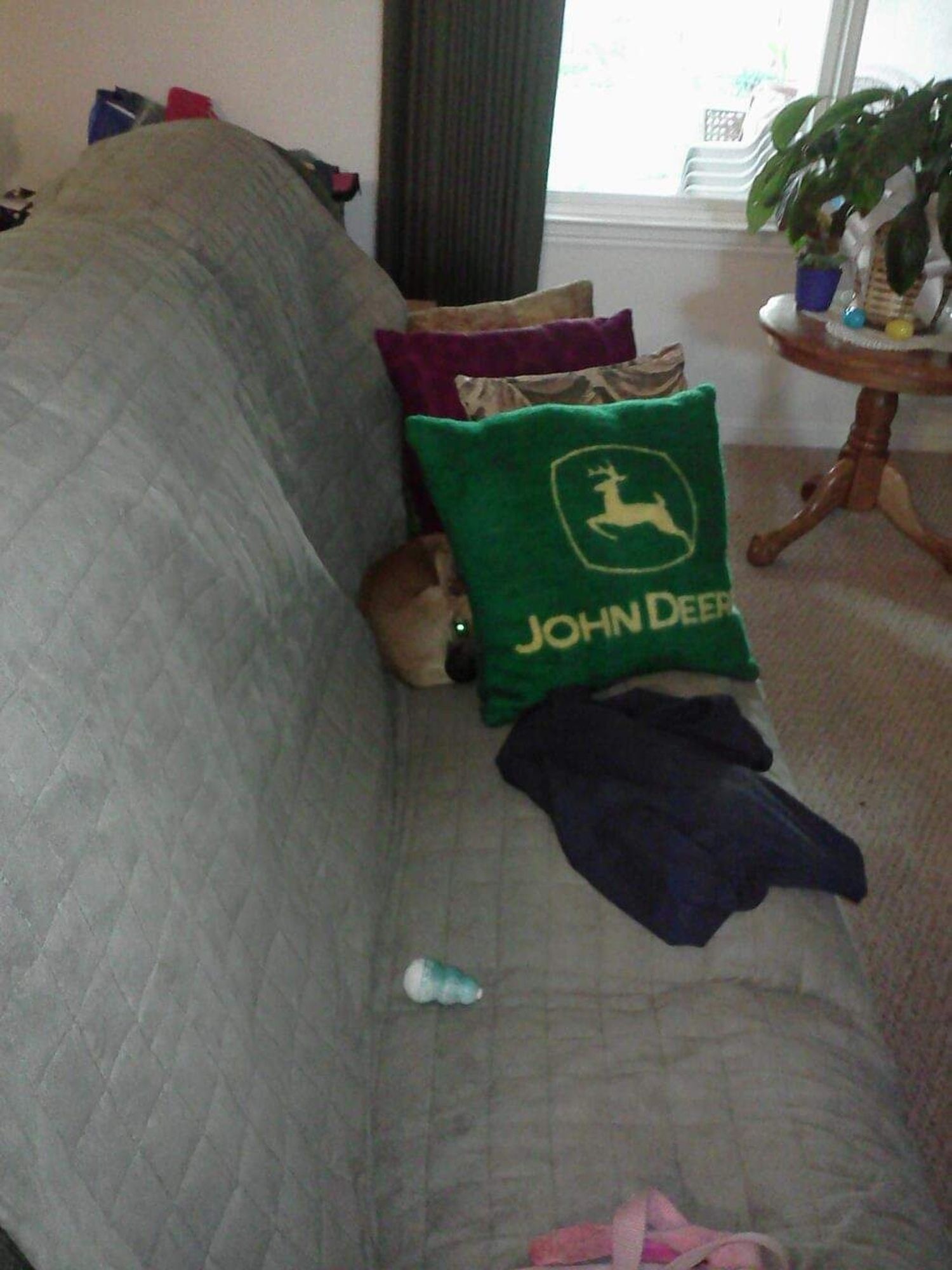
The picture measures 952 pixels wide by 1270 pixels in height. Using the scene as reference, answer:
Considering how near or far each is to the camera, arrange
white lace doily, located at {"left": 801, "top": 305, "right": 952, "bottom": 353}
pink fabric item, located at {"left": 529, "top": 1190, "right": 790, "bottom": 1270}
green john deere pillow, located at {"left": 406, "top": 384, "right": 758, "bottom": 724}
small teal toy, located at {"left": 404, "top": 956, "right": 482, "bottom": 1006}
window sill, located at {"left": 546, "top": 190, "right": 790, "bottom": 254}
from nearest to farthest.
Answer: pink fabric item, located at {"left": 529, "top": 1190, "right": 790, "bottom": 1270} < small teal toy, located at {"left": 404, "top": 956, "right": 482, "bottom": 1006} < green john deere pillow, located at {"left": 406, "top": 384, "right": 758, "bottom": 724} < white lace doily, located at {"left": 801, "top": 305, "right": 952, "bottom": 353} < window sill, located at {"left": 546, "top": 190, "right": 790, "bottom": 254}

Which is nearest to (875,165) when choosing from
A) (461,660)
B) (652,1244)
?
(461,660)

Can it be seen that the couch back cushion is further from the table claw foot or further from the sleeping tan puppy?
the table claw foot

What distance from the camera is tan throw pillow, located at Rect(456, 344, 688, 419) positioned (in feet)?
4.97

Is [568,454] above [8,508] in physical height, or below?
below

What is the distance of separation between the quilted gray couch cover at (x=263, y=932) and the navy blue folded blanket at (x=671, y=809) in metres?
0.03

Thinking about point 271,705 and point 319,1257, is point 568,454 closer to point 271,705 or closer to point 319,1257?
point 271,705

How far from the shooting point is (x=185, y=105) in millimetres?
2525

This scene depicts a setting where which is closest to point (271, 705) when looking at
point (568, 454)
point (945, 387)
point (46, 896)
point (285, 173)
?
point (46, 896)

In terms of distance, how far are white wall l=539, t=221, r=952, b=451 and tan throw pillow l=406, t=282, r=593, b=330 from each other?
1.22m

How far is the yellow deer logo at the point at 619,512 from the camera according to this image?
53.5 inches

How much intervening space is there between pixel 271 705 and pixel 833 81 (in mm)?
2590

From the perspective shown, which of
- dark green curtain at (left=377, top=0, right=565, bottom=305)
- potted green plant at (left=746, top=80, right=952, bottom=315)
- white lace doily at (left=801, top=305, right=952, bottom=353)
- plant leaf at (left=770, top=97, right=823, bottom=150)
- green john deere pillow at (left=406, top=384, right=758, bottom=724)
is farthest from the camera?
dark green curtain at (left=377, top=0, right=565, bottom=305)

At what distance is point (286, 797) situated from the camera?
3.36ft

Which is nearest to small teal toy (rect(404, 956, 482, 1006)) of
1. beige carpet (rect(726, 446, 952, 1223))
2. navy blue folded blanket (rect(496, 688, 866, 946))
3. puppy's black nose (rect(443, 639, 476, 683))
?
navy blue folded blanket (rect(496, 688, 866, 946))
